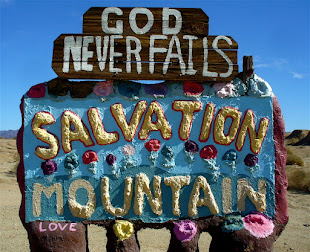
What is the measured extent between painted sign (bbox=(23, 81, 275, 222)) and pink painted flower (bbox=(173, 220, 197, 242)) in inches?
3.5

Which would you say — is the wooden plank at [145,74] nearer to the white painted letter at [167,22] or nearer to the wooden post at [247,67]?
the wooden post at [247,67]

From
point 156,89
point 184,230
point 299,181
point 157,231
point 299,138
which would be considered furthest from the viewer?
point 299,138

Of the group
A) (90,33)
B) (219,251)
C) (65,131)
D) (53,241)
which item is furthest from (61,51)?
(219,251)

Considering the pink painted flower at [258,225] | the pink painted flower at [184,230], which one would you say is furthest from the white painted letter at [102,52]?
the pink painted flower at [258,225]

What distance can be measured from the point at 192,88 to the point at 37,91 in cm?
155

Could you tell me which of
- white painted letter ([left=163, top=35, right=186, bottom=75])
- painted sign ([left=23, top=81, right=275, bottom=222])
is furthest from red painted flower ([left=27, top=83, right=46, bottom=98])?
white painted letter ([left=163, top=35, right=186, bottom=75])

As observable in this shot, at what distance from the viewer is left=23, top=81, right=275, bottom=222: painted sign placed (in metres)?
3.60

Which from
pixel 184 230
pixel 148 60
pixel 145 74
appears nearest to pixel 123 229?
pixel 184 230

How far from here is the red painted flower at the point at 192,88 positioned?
367 centimetres

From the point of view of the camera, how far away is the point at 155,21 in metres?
3.64

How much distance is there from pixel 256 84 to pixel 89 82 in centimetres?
168

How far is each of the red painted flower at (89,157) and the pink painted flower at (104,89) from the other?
0.59 metres

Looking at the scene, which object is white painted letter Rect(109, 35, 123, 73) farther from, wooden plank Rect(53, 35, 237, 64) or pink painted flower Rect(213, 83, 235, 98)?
pink painted flower Rect(213, 83, 235, 98)

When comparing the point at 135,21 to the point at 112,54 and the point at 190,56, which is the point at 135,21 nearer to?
the point at 112,54
